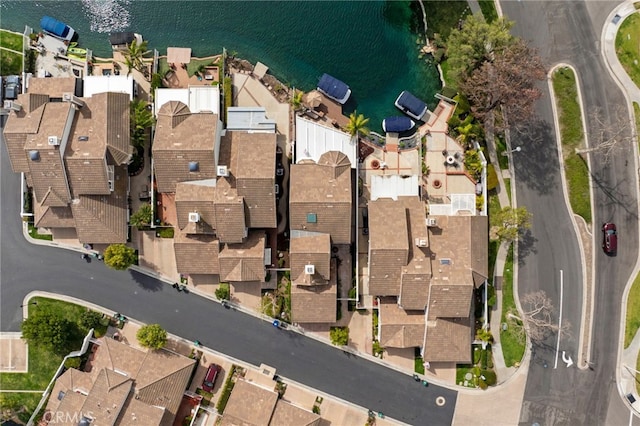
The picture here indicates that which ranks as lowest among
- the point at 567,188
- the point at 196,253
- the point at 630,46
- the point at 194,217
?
the point at 196,253

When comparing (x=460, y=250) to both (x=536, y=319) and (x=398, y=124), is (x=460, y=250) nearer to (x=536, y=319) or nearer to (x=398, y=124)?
(x=536, y=319)

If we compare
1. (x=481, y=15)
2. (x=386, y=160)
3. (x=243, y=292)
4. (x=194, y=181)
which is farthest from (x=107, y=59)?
(x=481, y=15)

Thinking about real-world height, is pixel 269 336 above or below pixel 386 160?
below

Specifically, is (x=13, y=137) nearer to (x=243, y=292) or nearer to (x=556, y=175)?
(x=243, y=292)

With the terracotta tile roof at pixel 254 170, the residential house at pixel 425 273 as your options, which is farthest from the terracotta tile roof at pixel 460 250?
the terracotta tile roof at pixel 254 170

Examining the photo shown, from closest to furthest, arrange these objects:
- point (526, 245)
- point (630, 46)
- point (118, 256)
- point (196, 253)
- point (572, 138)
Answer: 1. point (118, 256)
2. point (196, 253)
3. point (526, 245)
4. point (572, 138)
5. point (630, 46)

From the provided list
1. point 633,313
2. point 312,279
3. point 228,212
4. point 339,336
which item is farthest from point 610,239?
point 228,212
